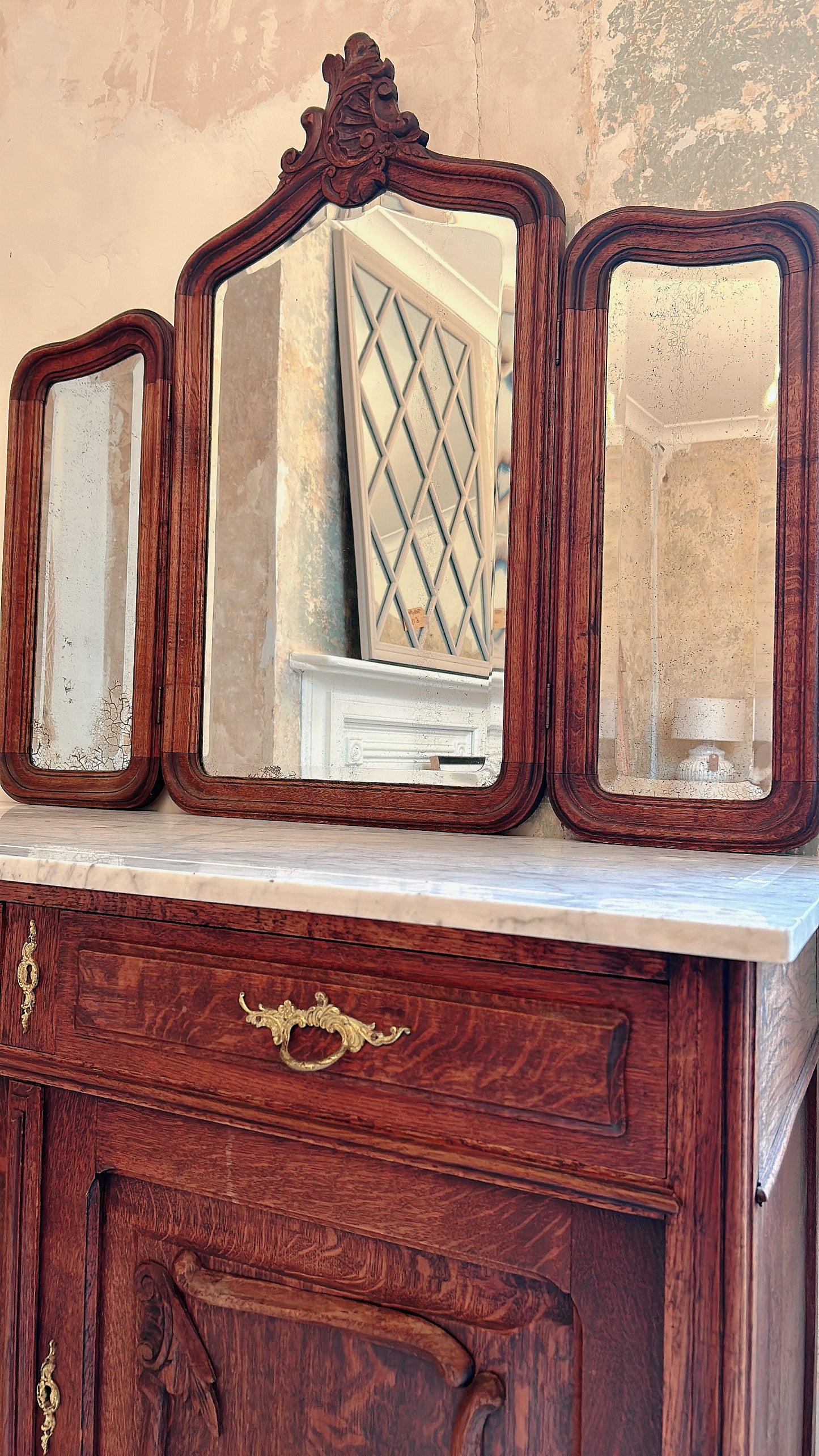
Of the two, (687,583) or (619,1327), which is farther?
(687,583)

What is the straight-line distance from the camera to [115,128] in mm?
1836

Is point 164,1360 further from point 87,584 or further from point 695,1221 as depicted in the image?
point 87,584

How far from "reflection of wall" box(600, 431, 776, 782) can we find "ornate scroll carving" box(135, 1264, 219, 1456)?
77 centimetres

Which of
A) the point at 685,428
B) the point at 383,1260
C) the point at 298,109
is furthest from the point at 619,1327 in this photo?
the point at 298,109

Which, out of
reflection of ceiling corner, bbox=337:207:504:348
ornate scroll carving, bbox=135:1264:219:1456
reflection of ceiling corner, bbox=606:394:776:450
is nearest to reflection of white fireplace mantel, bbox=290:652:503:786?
reflection of ceiling corner, bbox=606:394:776:450

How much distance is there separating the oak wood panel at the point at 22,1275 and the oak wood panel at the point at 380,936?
235mm

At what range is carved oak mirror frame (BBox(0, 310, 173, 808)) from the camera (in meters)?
1.67

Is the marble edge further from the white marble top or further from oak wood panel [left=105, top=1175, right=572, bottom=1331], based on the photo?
→ oak wood panel [left=105, top=1175, right=572, bottom=1331]

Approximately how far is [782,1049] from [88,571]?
4.56ft

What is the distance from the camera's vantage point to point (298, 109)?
1.61m

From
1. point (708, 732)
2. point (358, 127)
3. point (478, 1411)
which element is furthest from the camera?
point (358, 127)

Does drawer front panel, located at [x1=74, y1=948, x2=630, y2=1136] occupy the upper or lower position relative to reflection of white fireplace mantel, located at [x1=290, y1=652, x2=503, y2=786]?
lower

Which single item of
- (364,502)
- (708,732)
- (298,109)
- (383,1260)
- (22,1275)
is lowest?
(22,1275)

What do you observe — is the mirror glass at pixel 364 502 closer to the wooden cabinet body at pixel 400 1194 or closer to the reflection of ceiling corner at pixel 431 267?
the reflection of ceiling corner at pixel 431 267
